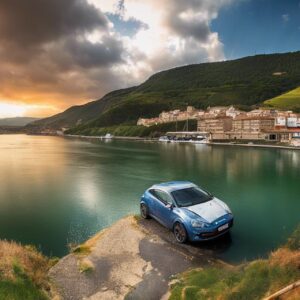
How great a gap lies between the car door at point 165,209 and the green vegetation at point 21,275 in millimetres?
4930

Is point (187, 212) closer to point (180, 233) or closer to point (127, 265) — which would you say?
point (180, 233)

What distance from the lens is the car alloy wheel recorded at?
1123 cm

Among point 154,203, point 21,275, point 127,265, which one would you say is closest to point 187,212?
point 154,203

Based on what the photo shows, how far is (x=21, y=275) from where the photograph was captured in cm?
820

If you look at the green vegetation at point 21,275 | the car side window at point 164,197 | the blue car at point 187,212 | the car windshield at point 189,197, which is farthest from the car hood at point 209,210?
the green vegetation at point 21,275

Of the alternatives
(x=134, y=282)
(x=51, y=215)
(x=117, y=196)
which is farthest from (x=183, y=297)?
(x=117, y=196)

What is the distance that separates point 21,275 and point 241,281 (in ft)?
19.8

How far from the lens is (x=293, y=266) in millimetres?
6770

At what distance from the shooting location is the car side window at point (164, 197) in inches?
497

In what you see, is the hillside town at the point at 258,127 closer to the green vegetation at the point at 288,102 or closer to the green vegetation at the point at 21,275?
the green vegetation at the point at 288,102

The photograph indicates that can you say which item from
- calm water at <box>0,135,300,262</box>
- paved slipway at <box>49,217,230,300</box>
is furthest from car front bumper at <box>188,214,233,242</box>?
calm water at <box>0,135,300,262</box>

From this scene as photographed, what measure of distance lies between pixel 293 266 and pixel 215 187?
23369 mm

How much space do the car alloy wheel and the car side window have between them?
1196 mm

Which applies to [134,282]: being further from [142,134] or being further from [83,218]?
[142,134]
